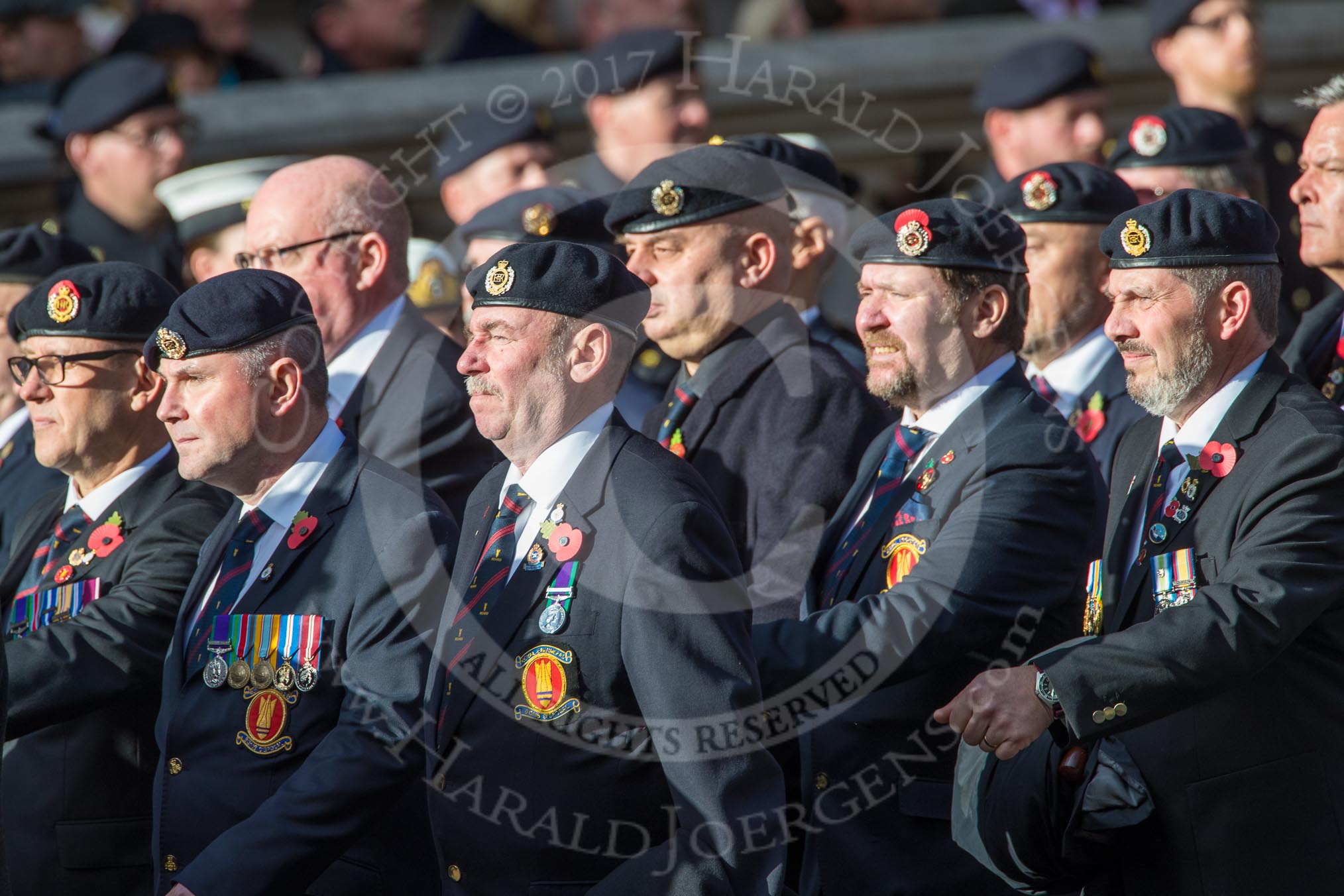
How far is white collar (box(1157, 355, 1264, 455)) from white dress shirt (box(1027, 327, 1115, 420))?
140cm

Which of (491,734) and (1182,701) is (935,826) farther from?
(491,734)

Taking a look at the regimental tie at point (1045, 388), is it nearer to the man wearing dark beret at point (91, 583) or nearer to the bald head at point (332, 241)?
the bald head at point (332, 241)

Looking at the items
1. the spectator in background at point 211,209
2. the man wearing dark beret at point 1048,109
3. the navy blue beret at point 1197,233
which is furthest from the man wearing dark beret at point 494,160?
the navy blue beret at point 1197,233

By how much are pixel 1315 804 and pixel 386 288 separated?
3176 mm

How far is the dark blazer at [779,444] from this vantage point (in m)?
4.51

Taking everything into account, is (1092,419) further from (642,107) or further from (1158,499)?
(642,107)

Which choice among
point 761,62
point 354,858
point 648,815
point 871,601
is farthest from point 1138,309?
point 761,62

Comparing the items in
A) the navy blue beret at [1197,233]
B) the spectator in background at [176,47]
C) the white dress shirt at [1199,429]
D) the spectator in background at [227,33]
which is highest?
the navy blue beret at [1197,233]

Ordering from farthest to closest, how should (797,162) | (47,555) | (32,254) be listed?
(32,254), (797,162), (47,555)

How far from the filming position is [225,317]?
13.5 ft

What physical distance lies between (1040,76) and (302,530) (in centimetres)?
410

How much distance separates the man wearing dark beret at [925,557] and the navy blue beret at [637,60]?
2.81m

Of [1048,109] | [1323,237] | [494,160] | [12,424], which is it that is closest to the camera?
[1323,237]

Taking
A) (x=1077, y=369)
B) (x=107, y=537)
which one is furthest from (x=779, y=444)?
(x=107, y=537)
